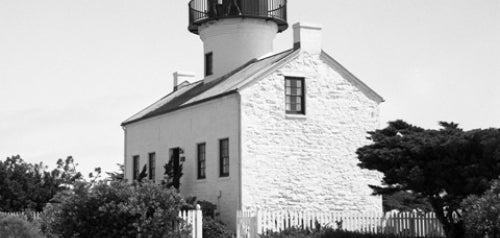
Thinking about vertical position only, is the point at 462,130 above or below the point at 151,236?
above

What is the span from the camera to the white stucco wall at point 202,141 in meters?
31.5

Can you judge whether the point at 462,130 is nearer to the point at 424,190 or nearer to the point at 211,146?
the point at 424,190

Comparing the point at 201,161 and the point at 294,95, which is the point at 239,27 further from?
the point at 201,161

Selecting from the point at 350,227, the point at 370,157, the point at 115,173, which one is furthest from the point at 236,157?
the point at 115,173

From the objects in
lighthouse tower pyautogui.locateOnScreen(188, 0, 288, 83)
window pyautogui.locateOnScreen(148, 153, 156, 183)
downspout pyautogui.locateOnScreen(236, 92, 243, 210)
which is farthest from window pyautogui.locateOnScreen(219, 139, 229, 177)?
window pyautogui.locateOnScreen(148, 153, 156, 183)

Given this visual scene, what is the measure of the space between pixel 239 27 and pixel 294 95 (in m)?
5.92

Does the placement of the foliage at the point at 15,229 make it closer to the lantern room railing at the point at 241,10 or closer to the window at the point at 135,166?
the lantern room railing at the point at 241,10

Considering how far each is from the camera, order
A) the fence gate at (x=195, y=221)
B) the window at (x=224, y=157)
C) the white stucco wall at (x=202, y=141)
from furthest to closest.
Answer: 1. the window at (x=224, y=157)
2. the white stucco wall at (x=202, y=141)
3. the fence gate at (x=195, y=221)

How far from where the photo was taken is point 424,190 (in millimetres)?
24844

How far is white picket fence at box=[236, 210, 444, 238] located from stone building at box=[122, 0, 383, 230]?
83.2 inches

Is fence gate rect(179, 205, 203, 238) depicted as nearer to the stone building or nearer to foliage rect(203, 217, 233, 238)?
foliage rect(203, 217, 233, 238)

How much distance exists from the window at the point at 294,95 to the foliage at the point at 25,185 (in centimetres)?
1352

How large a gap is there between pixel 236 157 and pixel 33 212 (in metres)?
10.5

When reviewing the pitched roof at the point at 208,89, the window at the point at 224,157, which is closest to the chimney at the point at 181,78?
the pitched roof at the point at 208,89
